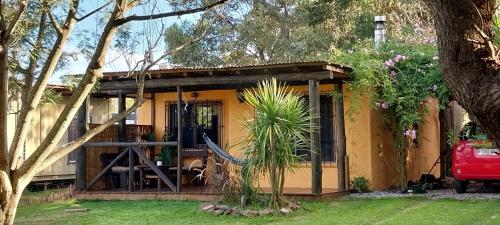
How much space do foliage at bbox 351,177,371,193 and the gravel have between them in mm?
264

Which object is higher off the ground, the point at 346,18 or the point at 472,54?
the point at 346,18

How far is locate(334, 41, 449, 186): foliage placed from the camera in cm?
1158

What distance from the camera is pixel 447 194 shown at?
11.5 metres

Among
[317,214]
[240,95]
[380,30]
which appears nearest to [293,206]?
[317,214]

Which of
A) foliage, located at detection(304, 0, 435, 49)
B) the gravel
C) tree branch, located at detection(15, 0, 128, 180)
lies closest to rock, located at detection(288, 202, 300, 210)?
the gravel

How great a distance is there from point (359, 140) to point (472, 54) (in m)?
10.3

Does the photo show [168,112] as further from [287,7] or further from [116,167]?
[287,7]

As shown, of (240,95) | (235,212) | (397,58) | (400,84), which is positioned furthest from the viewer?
(240,95)

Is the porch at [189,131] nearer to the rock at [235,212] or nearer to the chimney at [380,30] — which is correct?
the rock at [235,212]

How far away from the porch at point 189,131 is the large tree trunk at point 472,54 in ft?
25.9

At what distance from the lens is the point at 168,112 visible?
14711 mm

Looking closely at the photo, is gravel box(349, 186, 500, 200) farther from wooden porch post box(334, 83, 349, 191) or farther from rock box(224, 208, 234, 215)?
rock box(224, 208, 234, 215)

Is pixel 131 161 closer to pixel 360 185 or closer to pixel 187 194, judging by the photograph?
pixel 187 194

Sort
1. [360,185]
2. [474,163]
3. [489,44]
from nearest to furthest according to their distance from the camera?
[489,44] → [474,163] → [360,185]
